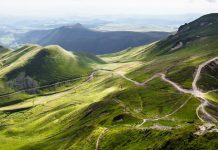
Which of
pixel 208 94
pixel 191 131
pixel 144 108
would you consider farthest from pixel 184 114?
pixel 191 131

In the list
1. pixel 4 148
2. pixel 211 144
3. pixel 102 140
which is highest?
pixel 211 144

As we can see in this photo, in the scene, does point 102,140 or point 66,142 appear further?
point 66,142

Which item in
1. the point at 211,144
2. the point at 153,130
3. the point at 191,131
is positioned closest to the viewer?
the point at 211,144

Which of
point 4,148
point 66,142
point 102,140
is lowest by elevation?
point 4,148

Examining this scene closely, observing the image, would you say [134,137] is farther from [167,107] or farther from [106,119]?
[167,107]

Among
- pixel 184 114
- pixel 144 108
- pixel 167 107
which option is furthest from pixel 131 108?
pixel 184 114

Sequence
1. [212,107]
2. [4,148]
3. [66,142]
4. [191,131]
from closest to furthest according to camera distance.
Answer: [191,131] < [66,142] < [212,107] < [4,148]

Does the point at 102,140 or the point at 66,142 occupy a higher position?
the point at 102,140

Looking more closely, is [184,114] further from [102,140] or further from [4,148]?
[4,148]

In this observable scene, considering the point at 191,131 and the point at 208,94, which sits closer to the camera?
the point at 191,131
